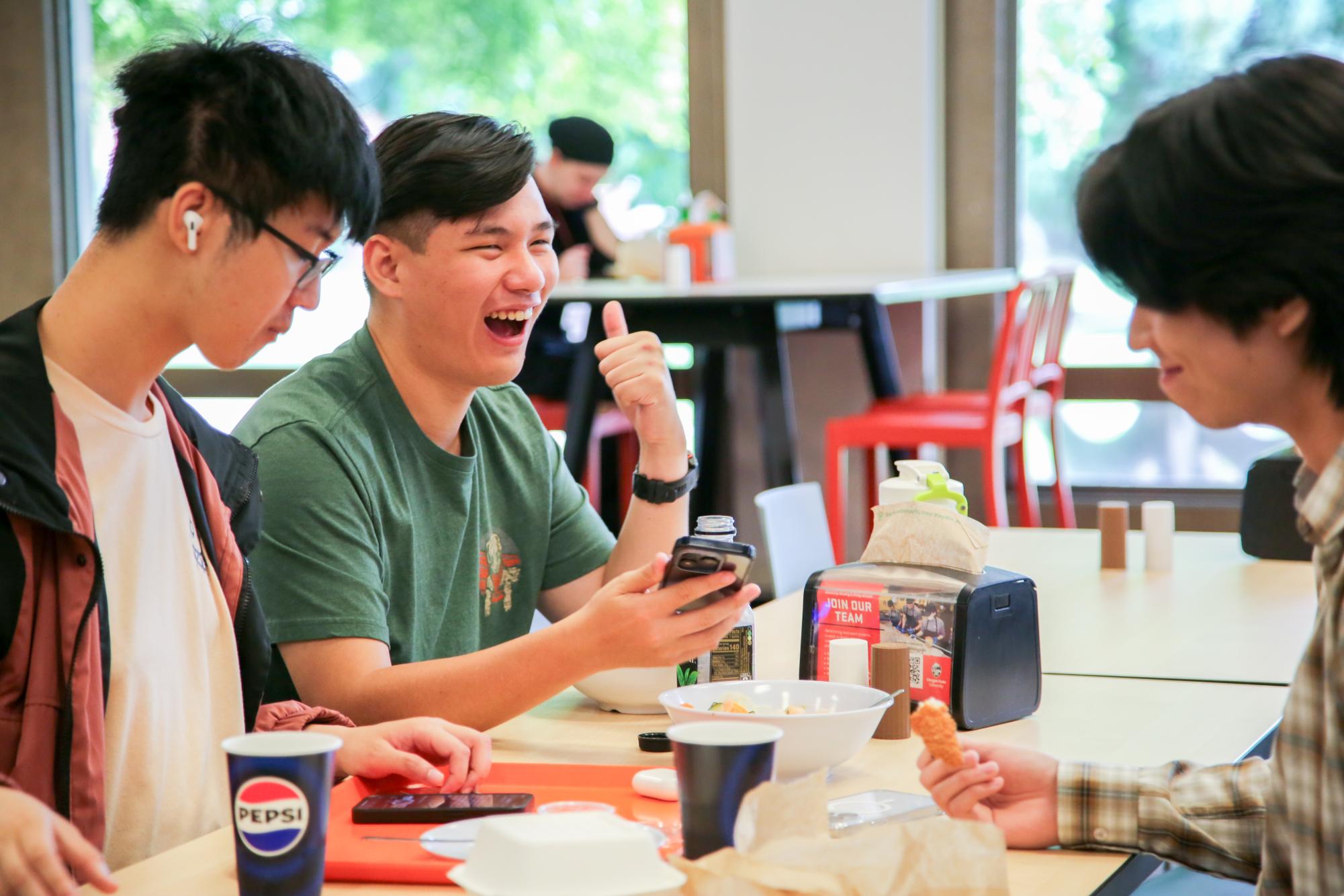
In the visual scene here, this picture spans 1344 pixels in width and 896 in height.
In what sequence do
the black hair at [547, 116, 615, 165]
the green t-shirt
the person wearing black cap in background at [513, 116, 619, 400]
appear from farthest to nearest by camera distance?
the black hair at [547, 116, 615, 165]
the person wearing black cap in background at [513, 116, 619, 400]
the green t-shirt

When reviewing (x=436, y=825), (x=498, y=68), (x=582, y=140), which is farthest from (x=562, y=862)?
(x=498, y=68)

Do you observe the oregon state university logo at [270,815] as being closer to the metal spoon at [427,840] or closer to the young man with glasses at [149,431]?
the metal spoon at [427,840]

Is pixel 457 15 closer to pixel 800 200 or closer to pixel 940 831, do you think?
pixel 800 200

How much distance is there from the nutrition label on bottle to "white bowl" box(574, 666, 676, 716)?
0.14 ft

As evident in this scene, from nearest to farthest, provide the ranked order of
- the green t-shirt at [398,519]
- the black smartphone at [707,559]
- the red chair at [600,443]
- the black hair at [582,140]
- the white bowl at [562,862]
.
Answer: the white bowl at [562,862] → the black smartphone at [707,559] → the green t-shirt at [398,519] → the red chair at [600,443] → the black hair at [582,140]

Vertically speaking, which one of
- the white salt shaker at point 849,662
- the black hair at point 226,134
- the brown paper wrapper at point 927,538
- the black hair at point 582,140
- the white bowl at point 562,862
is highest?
the black hair at point 582,140

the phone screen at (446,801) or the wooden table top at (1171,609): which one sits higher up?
the phone screen at (446,801)

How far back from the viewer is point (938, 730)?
3.51 ft

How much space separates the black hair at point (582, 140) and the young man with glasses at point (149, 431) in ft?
11.5

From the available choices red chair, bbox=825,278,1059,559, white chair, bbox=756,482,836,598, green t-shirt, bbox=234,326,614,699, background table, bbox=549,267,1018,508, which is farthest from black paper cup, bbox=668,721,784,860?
red chair, bbox=825,278,1059,559

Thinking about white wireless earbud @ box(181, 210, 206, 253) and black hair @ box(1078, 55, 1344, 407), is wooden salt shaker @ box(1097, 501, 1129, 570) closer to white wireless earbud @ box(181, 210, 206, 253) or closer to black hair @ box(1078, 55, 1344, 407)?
black hair @ box(1078, 55, 1344, 407)

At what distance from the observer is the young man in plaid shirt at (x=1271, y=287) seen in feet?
3.03

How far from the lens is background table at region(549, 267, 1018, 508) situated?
3984 mm

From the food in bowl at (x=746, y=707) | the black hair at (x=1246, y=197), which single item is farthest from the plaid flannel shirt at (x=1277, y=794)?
the food in bowl at (x=746, y=707)
